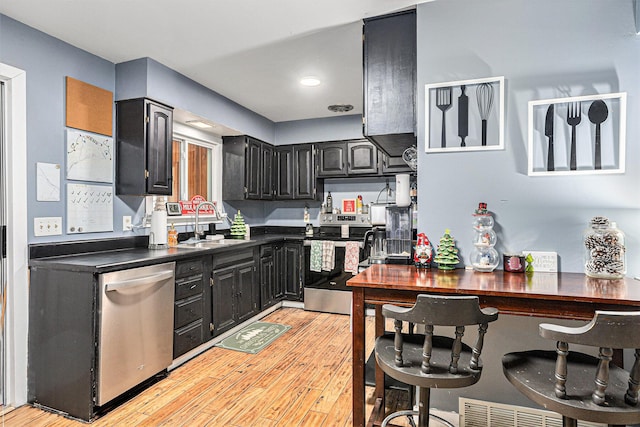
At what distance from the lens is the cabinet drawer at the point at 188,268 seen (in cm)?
278

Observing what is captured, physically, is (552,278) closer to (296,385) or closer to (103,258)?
(296,385)

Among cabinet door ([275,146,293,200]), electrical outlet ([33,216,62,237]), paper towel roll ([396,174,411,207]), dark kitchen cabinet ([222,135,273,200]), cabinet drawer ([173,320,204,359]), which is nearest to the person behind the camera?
electrical outlet ([33,216,62,237])

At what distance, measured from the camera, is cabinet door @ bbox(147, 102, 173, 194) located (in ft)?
9.73

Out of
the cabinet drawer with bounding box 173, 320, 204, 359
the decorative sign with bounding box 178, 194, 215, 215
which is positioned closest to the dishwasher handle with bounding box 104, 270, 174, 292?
the cabinet drawer with bounding box 173, 320, 204, 359

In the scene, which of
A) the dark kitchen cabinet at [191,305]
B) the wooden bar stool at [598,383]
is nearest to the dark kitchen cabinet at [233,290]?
the dark kitchen cabinet at [191,305]

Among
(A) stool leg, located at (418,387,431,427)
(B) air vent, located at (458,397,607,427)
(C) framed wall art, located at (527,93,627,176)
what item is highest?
(C) framed wall art, located at (527,93,627,176)

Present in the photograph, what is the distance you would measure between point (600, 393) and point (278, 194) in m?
4.21

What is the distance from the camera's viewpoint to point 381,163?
14.7ft

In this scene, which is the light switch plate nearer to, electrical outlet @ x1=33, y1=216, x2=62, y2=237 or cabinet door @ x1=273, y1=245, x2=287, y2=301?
cabinet door @ x1=273, y1=245, x2=287, y2=301

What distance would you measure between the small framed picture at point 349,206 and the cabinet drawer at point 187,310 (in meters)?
2.44

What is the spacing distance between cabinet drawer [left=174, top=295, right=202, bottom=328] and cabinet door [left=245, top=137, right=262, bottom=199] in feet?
5.61

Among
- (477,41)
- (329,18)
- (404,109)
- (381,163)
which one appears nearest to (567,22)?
(477,41)

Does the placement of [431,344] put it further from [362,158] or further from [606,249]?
[362,158]

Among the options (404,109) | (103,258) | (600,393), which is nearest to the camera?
(600,393)
